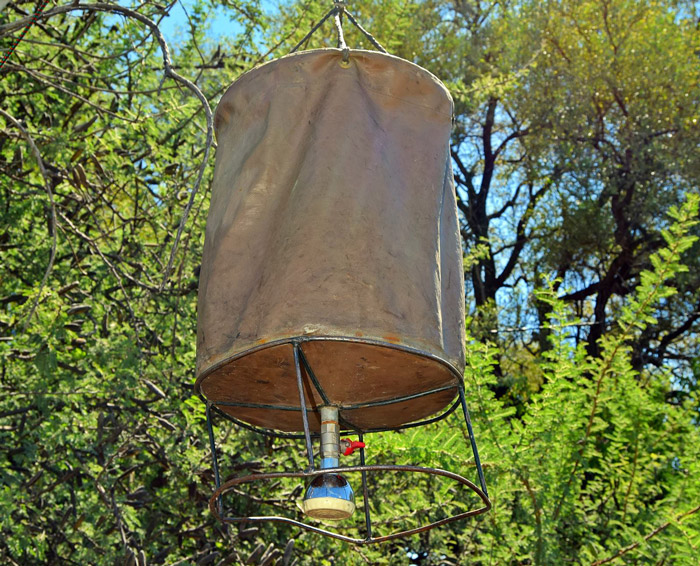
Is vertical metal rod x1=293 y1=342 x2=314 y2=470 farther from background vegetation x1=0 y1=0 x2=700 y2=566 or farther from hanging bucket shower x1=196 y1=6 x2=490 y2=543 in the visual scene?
background vegetation x1=0 y1=0 x2=700 y2=566

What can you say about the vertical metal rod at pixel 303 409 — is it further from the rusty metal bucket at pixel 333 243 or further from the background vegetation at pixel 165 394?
the background vegetation at pixel 165 394

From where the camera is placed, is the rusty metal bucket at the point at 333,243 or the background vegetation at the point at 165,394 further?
the background vegetation at the point at 165,394

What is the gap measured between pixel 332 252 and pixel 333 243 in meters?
0.02

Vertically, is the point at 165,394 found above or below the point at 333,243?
below

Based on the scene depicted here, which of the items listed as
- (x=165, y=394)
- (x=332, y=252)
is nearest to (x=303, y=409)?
(x=332, y=252)

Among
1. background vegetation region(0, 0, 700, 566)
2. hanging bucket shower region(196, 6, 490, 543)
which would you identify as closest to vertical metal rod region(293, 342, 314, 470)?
hanging bucket shower region(196, 6, 490, 543)

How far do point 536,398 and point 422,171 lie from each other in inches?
111

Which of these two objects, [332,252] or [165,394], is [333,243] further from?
[165,394]

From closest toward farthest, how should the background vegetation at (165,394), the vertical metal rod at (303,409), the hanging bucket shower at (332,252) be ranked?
1. the vertical metal rod at (303,409)
2. the hanging bucket shower at (332,252)
3. the background vegetation at (165,394)

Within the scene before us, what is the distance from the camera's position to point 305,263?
1.76m

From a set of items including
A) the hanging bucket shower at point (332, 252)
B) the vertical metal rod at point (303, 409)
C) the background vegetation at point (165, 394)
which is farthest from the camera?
the background vegetation at point (165, 394)

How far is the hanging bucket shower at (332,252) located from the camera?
1.74 metres

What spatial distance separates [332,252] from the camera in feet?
5.80

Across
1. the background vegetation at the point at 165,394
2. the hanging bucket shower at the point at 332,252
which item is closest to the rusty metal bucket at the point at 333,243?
the hanging bucket shower at the point at 332,252
